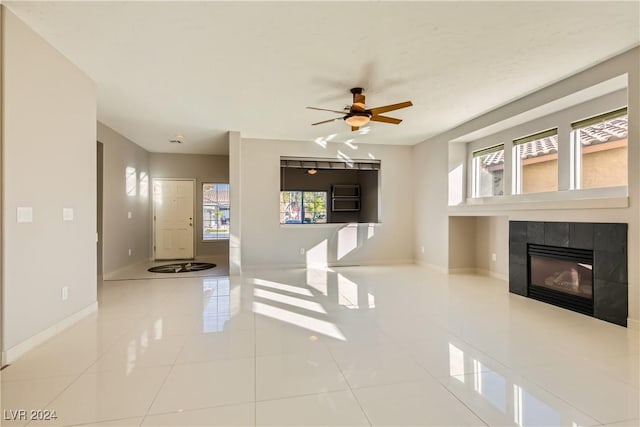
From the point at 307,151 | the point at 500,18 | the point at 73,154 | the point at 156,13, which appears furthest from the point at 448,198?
the point at 73,154

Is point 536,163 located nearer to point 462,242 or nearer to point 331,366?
point 462,242

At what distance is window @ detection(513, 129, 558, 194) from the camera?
4.20 meters

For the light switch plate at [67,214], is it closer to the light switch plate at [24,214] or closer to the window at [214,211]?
the light switch plate at [24,214]

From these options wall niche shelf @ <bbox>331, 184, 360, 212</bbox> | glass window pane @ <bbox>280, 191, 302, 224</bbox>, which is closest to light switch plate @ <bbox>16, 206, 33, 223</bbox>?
glass window pane @ <bbox>280, 191, 302, 224</bbox>

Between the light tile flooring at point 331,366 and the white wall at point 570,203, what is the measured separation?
95 centimetres

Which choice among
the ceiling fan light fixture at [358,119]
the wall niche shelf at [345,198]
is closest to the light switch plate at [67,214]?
the ceiling fan light fixture at [358,119]

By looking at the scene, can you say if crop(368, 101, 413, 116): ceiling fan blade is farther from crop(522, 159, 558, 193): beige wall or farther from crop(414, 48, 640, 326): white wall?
crop(522, 159, 558, 193): beige wall

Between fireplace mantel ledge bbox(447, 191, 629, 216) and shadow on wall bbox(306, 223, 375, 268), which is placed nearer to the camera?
fireplace mantel ledge bbox(447, 191, 629, 216)

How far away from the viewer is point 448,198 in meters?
5.81

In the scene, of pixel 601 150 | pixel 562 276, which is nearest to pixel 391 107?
pixel 601 150

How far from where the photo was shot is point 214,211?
7910 mm

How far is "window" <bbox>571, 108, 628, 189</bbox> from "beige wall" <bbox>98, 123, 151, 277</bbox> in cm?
719

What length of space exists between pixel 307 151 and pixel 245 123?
167cm

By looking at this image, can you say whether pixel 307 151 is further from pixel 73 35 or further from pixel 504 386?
pixel 504 386
